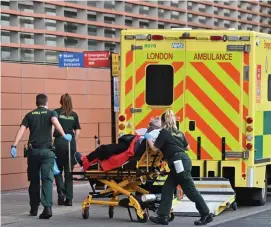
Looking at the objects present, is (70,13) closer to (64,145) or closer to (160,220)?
(64,145)

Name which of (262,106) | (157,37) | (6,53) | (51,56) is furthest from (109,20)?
(262,106)

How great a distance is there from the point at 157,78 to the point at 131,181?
2.44 metres

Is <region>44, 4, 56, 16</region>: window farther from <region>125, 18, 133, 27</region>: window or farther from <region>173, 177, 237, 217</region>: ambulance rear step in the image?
<region>173, 177, 237, 217</region>: ambulance rear step

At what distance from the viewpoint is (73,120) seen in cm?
1359

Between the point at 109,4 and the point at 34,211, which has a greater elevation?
the point at 109,4

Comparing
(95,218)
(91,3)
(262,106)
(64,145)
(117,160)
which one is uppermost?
(91,3)

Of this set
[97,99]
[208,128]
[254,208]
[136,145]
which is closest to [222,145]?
[208,128]

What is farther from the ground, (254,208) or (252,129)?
(252,129)

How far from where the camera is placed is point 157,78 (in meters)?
13.5

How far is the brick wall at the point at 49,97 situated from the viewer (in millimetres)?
15180

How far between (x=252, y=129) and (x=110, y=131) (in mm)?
5606

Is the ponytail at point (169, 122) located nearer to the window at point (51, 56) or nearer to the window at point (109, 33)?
the window at point (51, 56)

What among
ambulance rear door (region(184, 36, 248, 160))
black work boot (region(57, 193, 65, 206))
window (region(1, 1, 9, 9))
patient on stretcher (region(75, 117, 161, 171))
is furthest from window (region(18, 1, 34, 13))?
patient on stretcher (region(75, 117, 161, 171))

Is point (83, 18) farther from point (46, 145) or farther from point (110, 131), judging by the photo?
point (46, 145)
